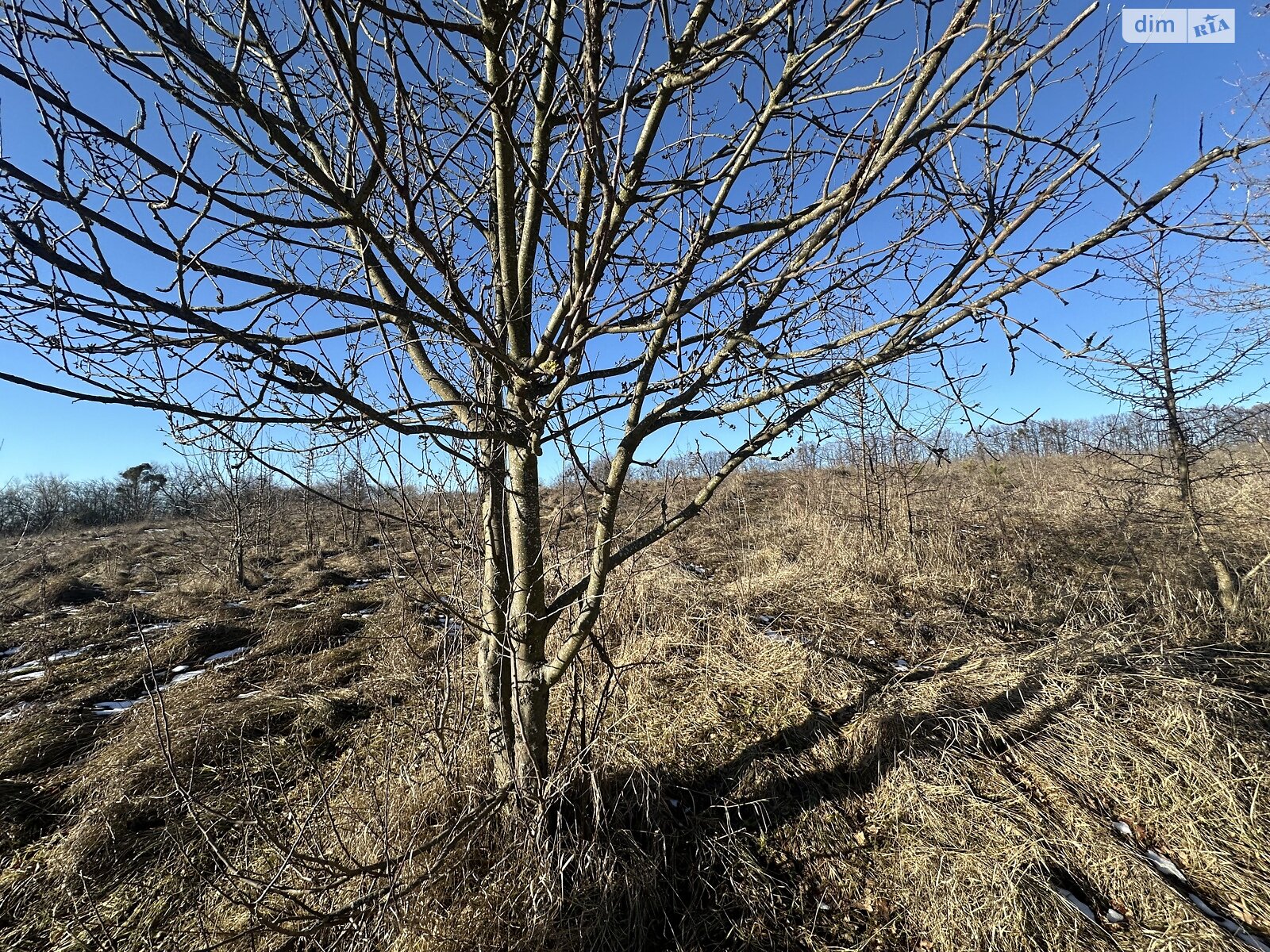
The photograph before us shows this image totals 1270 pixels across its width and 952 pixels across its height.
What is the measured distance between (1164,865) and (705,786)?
7.28 ft

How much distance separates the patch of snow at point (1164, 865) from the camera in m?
2.27

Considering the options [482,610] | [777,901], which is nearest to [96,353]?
[482,610]

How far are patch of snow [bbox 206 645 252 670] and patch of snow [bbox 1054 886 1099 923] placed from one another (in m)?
7.61

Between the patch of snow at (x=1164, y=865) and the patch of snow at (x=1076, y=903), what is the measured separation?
1.60 ft

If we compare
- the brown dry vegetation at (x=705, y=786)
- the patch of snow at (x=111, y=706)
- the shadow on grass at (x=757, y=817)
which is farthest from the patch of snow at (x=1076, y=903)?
the patch of snow at (x=111, y=706)

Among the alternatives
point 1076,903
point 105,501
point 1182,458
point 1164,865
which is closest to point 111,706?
point 1076,903

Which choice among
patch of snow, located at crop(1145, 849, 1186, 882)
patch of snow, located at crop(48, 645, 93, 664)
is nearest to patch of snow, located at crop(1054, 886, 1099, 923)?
patch of snow, located at crop(1145, 849, 1186, 882)

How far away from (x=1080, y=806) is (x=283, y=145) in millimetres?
4287

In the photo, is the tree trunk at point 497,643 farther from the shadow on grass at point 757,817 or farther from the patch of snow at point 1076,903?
the patch of snow at point 1076,903

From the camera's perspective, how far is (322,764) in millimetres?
3330

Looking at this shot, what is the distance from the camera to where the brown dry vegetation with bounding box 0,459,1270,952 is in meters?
1.98

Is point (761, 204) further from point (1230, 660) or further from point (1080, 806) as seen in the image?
point (1230, 660)

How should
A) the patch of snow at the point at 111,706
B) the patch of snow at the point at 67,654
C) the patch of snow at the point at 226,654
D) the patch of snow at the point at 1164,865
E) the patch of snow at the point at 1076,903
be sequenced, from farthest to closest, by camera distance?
1. the patch of snow at the point at 67,654
2. the patch of snow at the point at 226,654
3. the patch of snow at the point at 111,706
4. the patch of snow at the point at 1164,865
5. the patch of snow at the point at 1076,903

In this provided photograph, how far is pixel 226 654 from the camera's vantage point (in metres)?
5.86
